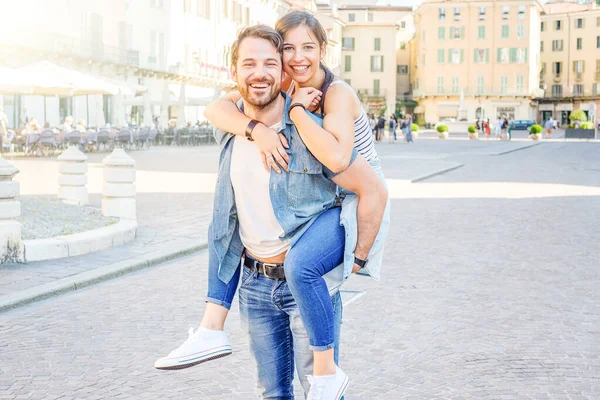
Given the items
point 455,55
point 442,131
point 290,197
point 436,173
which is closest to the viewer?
point 290,197

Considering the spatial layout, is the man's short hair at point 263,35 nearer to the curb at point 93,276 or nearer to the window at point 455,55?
the curb at point 93,276

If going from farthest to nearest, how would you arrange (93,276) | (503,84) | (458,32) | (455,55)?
(455,55), (458,32), (503,84), (93,276)

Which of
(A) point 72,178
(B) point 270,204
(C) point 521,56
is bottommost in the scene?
(A) point 72,178

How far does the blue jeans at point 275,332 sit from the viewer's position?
3.11 meters

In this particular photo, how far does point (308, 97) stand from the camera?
3006mm

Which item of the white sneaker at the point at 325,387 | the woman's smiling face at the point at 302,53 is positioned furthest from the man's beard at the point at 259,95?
the white sneaker at the point at 325,387

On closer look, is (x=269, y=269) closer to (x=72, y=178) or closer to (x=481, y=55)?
(x=72, y=178)

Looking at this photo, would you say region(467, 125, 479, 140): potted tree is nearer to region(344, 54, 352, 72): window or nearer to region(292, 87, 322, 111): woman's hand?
region(344, 54, 352, 72): window

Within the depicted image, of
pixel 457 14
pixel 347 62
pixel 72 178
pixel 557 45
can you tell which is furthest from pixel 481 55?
pixel 72 178

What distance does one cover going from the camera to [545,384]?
4.81 metres

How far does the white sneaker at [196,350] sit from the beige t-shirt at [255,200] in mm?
350

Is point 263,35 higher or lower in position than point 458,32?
lower

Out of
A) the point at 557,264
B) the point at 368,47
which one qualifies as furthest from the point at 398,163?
the point at 368,47

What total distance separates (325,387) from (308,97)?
99 centimetres
